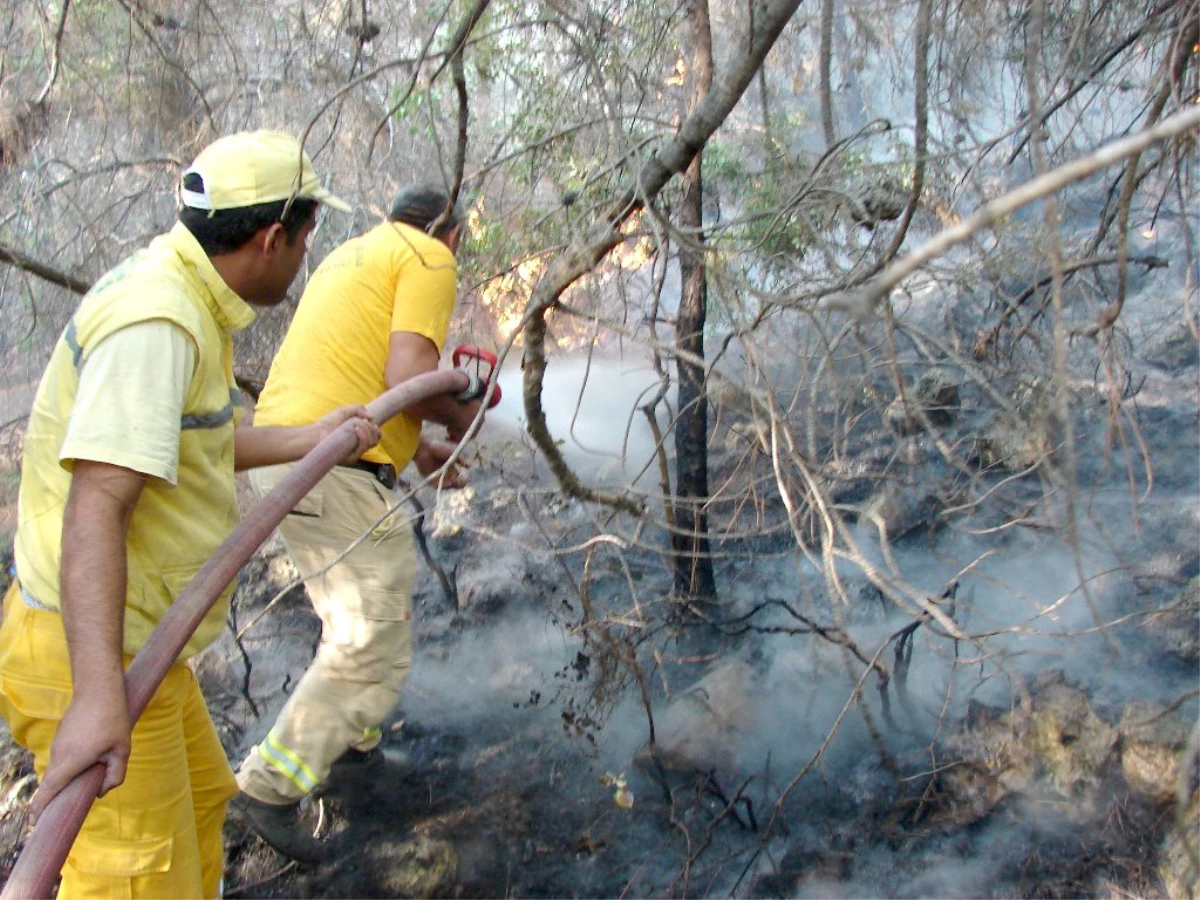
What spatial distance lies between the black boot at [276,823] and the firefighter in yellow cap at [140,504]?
0.48m

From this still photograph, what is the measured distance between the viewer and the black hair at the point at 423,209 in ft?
10.5

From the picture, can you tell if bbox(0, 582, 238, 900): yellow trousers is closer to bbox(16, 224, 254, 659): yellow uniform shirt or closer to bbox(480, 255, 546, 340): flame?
bbox(16, 224, 254, 659): yellow uniform shirt

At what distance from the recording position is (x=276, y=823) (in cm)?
273

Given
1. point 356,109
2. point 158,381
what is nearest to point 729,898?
point 158,381

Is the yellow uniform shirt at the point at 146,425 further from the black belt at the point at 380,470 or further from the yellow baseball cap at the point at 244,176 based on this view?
the black belt at the point at 380,470

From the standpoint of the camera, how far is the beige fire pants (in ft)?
8.87

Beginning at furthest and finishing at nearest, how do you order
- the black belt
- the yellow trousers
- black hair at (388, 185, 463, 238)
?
black hair at (388, 185, 463, 238) < the black belt < the yellow trousers

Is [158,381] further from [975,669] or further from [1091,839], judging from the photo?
[975,669]

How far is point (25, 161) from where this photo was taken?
4406mm

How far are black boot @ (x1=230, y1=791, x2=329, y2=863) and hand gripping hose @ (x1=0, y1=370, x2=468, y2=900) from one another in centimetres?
118

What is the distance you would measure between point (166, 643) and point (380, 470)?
1323 millimetres

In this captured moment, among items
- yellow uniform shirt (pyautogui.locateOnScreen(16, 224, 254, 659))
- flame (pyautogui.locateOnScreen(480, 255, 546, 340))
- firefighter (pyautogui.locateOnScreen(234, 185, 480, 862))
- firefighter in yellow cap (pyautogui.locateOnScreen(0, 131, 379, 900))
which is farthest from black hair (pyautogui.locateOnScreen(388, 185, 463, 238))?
yellow uniform shirt (pyautogui.locateOnScreen(16, 224, 254, 659))

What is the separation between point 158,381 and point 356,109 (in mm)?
3883

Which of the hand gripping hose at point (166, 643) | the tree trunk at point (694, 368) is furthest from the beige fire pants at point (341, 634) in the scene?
the tree trunk at point (694, 368)
